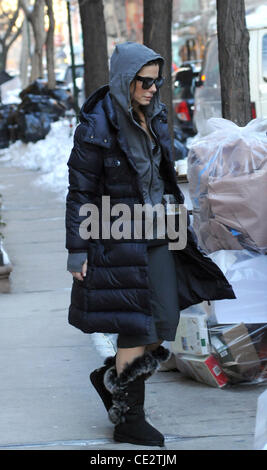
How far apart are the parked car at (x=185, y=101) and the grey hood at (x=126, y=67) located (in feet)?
49.0

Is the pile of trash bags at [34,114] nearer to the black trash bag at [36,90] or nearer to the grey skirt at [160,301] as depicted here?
the black trash bag at [36,90]

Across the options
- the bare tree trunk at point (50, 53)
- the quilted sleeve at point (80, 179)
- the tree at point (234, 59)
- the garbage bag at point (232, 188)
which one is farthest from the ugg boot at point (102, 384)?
the bare tree trunk at point (50, 53)

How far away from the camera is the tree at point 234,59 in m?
8.20

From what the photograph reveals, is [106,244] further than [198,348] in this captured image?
No

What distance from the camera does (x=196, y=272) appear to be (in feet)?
14.3

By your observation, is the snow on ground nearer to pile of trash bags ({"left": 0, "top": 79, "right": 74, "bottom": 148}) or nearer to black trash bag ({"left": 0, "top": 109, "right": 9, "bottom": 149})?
pile of trash bags ({"left": 0, "top": 79, "right": 74, "bottom": 148})

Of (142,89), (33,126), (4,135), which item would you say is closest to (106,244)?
(142,89)

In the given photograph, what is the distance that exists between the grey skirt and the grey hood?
0.67 metres

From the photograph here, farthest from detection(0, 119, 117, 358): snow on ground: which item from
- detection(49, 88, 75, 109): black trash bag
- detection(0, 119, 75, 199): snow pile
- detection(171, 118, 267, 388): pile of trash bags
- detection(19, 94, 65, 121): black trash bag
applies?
detection(171, 118, 267, 388): pile of trash bags

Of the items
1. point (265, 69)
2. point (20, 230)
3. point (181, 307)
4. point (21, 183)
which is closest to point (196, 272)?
point (181, 307)

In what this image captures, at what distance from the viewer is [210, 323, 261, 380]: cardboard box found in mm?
4898

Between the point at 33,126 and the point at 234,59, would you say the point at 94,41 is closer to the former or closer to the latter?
the point at 234,59

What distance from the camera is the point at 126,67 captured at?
4027mm

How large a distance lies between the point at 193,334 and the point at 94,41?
31.1 feet
